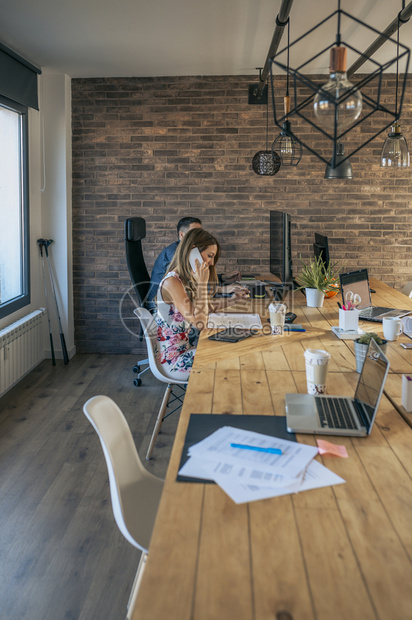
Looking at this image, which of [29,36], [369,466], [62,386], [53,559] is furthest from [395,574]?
[29,36]

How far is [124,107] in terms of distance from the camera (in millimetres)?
5305

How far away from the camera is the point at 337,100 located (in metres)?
1.42

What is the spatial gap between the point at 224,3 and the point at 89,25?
1035 millimetres

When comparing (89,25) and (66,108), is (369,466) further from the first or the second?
(66,108)

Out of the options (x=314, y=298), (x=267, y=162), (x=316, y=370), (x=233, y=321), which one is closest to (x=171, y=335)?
(x=233, y=321)

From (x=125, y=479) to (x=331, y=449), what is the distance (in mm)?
658

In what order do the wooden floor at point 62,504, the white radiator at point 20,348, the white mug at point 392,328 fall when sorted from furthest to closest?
the white radiator at point 20,348 < the white mug at point 392,328 < the wooden floor at point 62,504

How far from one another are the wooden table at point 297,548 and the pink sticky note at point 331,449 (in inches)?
0.7

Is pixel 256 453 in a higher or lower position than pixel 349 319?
lower

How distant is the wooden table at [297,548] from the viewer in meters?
0.97

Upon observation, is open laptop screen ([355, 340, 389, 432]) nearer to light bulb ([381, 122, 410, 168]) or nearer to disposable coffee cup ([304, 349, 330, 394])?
disposable coffee cup ([304, 349, 330, 394])

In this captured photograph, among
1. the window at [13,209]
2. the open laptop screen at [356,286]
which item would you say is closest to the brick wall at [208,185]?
the window at [13,209]

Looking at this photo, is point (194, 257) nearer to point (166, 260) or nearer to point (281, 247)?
point (281, 247)

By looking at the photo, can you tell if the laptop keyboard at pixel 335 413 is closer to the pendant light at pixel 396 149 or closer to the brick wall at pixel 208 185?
the pendant light at pixel 396 149
